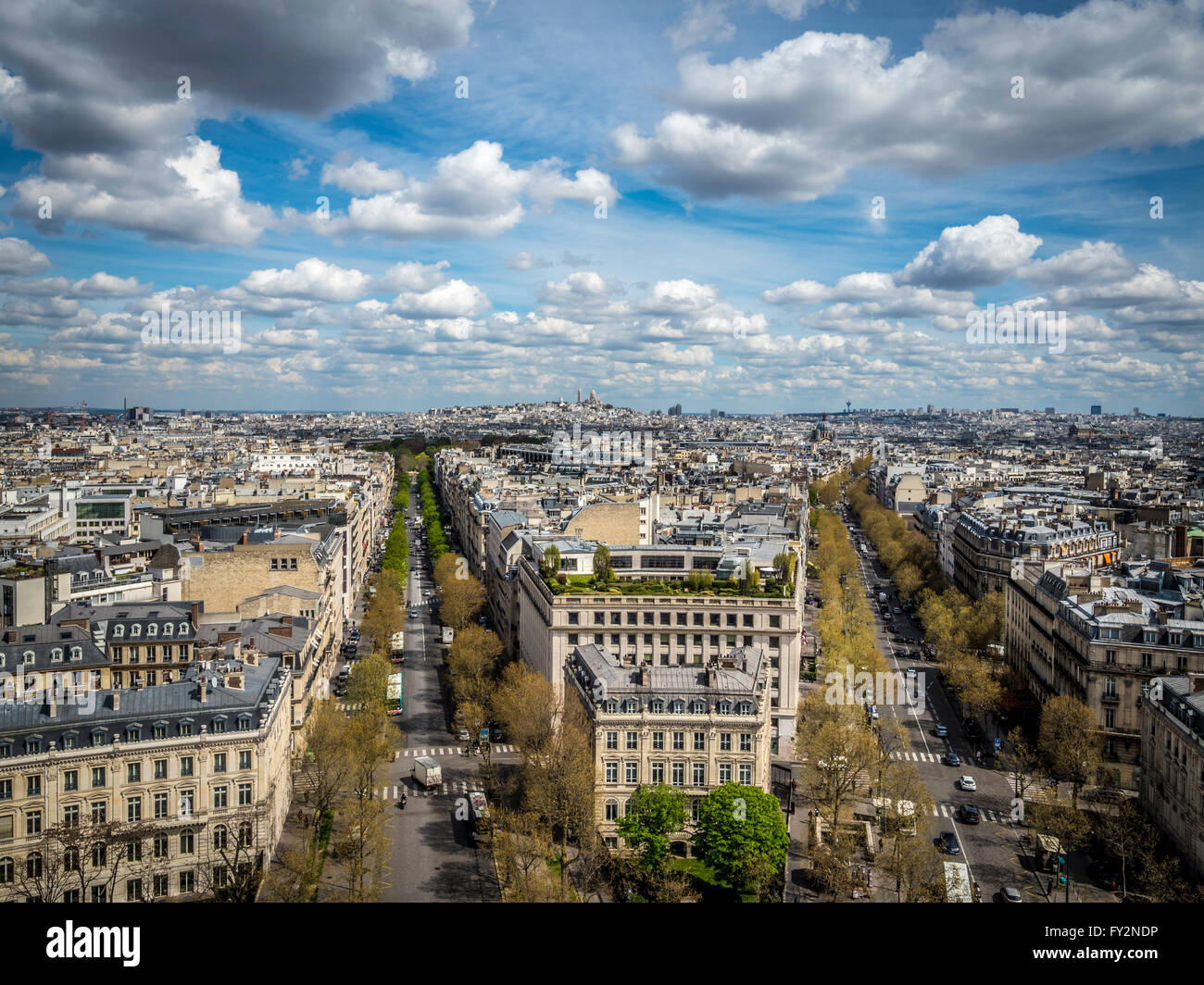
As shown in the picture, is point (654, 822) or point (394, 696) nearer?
point (654, 822)

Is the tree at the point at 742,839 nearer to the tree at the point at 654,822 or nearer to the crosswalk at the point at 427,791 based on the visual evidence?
the tree at the point at 654,822

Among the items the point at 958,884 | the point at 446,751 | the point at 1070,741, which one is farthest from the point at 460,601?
the point at 958,884

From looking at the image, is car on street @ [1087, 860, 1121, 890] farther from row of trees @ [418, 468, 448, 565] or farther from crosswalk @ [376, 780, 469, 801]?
row of trees @ [418, 468, 448, 565]

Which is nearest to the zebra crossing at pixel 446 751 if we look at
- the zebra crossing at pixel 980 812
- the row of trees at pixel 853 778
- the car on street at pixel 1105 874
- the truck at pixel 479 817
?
the truck at pixel 479 817

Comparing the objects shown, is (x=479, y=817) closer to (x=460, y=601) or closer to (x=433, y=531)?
(x=460, y=601)

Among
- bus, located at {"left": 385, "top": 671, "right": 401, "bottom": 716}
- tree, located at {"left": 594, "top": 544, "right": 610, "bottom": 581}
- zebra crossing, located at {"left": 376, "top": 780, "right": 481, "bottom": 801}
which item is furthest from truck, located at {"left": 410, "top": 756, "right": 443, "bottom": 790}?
tree, located at {"left": 594, "top": 544, "right": 610, "bottom": 581}

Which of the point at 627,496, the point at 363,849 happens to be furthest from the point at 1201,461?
the point at 363,849

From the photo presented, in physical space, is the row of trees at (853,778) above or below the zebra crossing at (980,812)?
above
